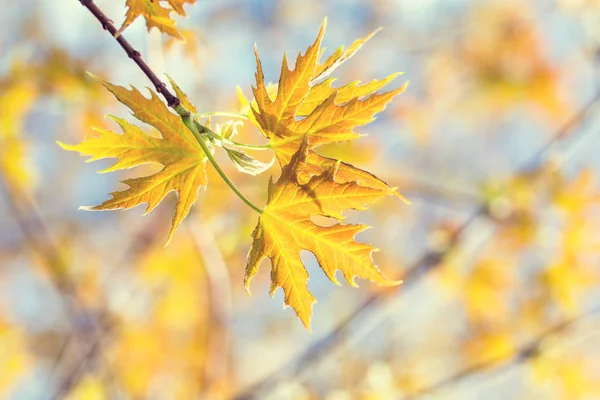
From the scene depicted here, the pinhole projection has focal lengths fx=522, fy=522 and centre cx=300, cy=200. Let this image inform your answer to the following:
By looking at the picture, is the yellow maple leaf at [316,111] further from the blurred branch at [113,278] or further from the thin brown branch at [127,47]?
the blurred branch at [113,278]

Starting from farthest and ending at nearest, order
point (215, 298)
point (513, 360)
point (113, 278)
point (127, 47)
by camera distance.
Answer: point (113, 278) → point (215, 298) → point (513, 360) → point (127, 47)

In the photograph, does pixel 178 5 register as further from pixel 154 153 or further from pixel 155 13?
pixel 154 153

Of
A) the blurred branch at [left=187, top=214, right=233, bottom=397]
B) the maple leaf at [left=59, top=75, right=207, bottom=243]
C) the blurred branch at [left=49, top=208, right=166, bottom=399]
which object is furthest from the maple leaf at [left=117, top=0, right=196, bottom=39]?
the blurred branch at [left=49, top=208, right=166, bottom=399]

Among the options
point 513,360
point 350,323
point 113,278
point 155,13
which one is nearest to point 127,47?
point 155,13

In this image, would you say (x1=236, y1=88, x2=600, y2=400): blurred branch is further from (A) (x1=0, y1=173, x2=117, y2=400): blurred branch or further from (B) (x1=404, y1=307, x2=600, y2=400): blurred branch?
(A) (x1=0, y1=173, x2=117, y2=400): blurred branch

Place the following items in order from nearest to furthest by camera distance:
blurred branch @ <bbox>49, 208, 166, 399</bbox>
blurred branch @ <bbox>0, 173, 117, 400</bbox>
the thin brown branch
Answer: the thin brown branch
blurred branch @ <bbox>49, 208, 166, 399</bbox>
blurred branch @ <bbox>0, 173, 117, 400</bbox>

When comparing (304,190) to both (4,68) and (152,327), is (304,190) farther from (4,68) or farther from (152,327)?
(152,327)
